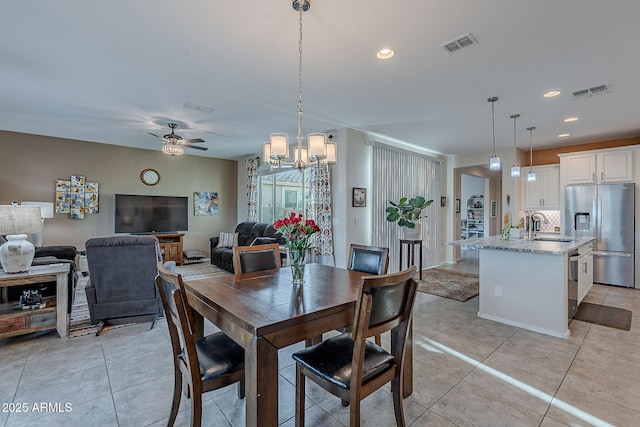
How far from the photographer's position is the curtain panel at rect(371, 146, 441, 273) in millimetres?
5648

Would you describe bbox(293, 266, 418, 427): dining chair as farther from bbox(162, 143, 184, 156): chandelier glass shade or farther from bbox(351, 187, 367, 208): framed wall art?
bbox(162, 143, 184, 156): chandelier glass shade

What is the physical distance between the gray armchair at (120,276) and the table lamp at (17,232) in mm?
532

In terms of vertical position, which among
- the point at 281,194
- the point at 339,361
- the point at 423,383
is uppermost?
the point at 281,194

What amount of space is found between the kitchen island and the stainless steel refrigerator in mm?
2184

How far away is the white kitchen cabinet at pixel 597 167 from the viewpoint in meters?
5.15

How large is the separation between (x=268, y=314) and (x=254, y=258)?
124 cm

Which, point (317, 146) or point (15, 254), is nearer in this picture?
point (317, 146)

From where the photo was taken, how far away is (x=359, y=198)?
5.27 meters

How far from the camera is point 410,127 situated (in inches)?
200

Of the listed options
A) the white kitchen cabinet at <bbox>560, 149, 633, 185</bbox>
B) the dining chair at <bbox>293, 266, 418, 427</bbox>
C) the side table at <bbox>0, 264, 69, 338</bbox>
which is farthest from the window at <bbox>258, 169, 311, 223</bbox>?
the white kitchen cabinet at <bbox>560, 149, 633, 185</bbox>

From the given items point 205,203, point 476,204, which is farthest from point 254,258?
point 476,204

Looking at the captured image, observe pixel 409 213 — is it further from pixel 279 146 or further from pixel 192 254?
pixel 192 254

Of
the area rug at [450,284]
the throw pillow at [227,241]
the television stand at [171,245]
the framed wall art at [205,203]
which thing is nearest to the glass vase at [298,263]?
the area rug at [450,284]

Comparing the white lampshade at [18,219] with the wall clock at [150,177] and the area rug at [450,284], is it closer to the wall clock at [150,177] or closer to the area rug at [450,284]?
the wall clock at [150,177]
